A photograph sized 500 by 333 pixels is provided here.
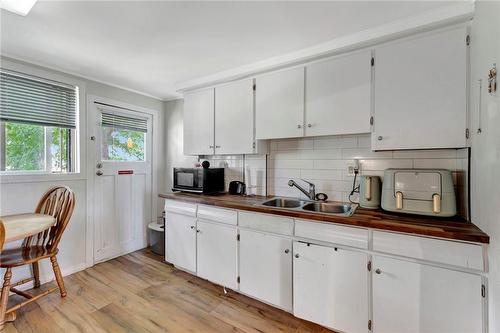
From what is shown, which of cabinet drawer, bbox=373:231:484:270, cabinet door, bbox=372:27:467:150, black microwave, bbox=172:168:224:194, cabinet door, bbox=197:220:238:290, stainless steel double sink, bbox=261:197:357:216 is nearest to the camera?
cabinet drawer, bbox=373:231:484:270

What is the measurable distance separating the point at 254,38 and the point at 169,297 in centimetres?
238

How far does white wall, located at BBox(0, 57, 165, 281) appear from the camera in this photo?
6.90ft

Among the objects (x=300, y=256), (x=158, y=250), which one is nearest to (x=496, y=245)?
(x=300, y=256)

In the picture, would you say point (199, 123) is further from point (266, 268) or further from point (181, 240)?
point (266, 268)

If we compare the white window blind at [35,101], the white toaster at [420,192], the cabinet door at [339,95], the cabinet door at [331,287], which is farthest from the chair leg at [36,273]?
the white toaster at [420,192]

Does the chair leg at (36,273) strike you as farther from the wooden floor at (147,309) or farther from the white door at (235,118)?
the white door at (235,118)

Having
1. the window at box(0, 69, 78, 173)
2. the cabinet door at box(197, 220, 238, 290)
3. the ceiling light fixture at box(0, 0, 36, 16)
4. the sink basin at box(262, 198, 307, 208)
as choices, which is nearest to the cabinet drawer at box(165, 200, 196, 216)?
the cabinet door at box(197, 220, 238, 290)

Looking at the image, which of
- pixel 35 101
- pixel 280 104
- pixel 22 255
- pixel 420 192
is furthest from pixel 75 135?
pixel 420 192

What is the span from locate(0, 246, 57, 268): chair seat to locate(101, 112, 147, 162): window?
117cm

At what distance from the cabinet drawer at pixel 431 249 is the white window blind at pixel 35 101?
314 centimetres

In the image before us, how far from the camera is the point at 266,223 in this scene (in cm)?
193

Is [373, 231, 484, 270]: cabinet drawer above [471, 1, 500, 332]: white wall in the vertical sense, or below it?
below

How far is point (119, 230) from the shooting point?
9.89 feet

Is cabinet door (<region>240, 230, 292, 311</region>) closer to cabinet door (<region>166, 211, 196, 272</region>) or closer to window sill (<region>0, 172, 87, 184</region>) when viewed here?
cabinet door (<region>166, 211, 196, 272</region>)
